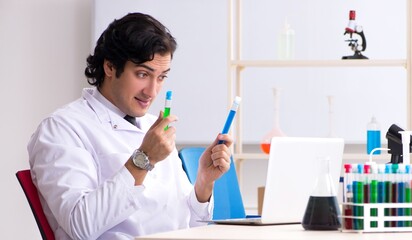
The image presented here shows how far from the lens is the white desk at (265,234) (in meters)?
1.76

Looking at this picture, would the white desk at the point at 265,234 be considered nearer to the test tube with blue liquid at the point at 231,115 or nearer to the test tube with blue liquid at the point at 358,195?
the test tube with blue liquid at the point at 358,195

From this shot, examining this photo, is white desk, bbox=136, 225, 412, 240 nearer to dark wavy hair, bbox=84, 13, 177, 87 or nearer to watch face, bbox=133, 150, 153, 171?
watch face, bbox=133, 150, 153, 171

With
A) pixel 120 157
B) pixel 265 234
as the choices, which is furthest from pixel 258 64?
pixel 265 234

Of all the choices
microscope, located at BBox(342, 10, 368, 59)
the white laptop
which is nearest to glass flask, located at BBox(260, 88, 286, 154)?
microscope, located at BBox(342, 10, 368, 59)

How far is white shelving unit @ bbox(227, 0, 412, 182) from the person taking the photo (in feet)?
14.6

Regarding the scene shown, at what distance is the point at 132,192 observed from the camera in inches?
86.6

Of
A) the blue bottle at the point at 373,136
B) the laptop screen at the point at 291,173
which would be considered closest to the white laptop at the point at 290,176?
the laptop screen at the point at 291,173

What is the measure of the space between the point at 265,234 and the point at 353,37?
2.87 metres

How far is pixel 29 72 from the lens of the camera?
16.6 ft

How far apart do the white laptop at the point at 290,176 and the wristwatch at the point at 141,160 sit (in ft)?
0.79

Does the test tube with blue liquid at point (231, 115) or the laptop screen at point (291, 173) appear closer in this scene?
the laptop screen at point (291, 173)

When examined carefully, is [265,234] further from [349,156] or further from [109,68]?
[349,156]

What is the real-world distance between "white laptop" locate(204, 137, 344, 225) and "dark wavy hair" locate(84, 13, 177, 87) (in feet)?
1.87

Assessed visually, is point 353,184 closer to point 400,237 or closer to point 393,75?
point 400,237
